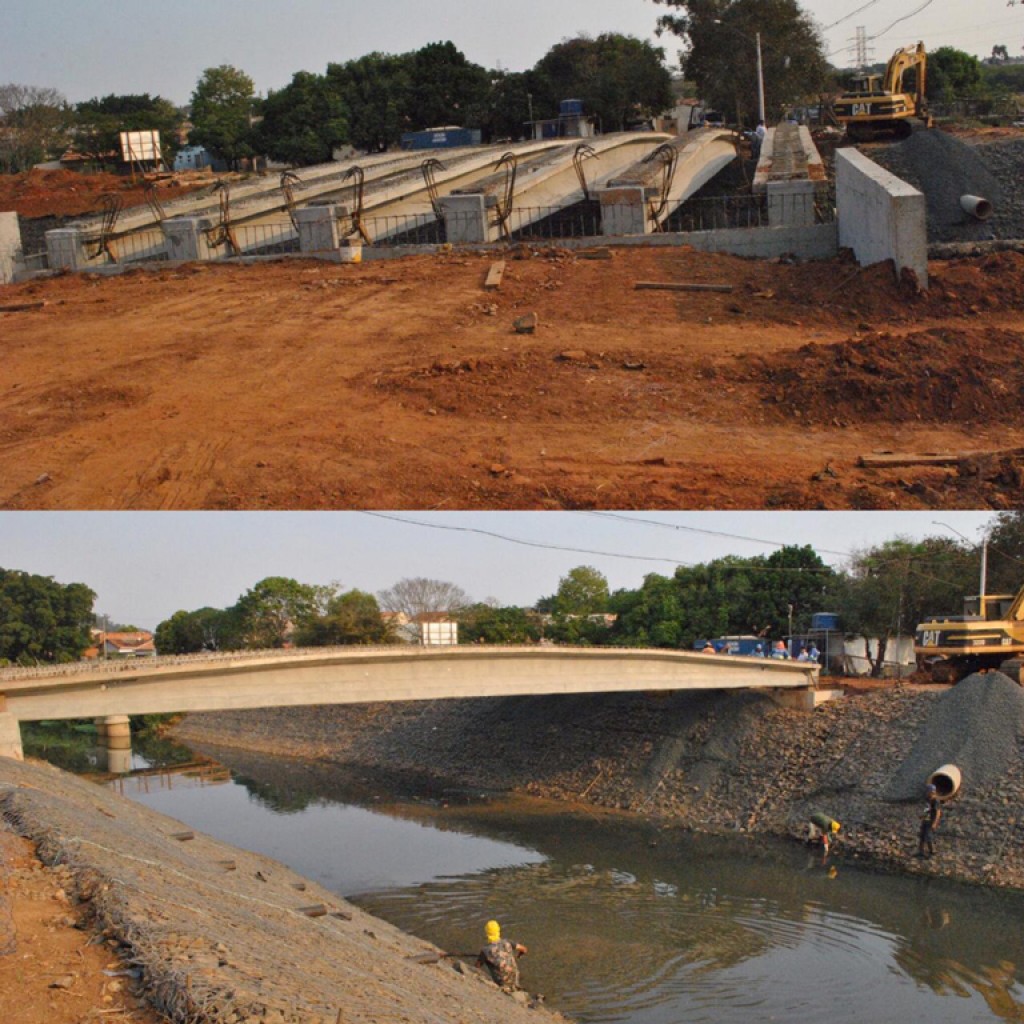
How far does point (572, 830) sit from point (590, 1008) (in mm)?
11338

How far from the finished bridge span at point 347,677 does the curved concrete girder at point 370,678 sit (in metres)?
0.02

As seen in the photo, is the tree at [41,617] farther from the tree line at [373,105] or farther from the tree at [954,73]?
the tree at [954,73]

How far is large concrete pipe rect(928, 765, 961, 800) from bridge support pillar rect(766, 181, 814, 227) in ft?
38.8

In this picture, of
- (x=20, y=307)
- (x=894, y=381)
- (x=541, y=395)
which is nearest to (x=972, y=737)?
(x=894, y=381)

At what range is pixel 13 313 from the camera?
23781 mm

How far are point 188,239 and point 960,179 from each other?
739 inches

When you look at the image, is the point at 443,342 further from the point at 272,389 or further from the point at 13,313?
the point at 13,313

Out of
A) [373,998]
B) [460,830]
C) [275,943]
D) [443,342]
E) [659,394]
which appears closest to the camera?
[373,998]

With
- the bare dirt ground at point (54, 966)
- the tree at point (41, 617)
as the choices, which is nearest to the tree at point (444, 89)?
the tree at point (41, 617)

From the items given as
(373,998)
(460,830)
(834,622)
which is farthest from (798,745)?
(373,998)

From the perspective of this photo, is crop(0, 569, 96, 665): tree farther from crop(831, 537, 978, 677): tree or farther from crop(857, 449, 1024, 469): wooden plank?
crop(857, 449, 1024, 469): wooden plank

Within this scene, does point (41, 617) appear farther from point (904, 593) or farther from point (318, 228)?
point (904, 593)

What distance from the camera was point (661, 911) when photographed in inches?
727

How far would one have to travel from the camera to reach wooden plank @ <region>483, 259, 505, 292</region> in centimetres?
2202
